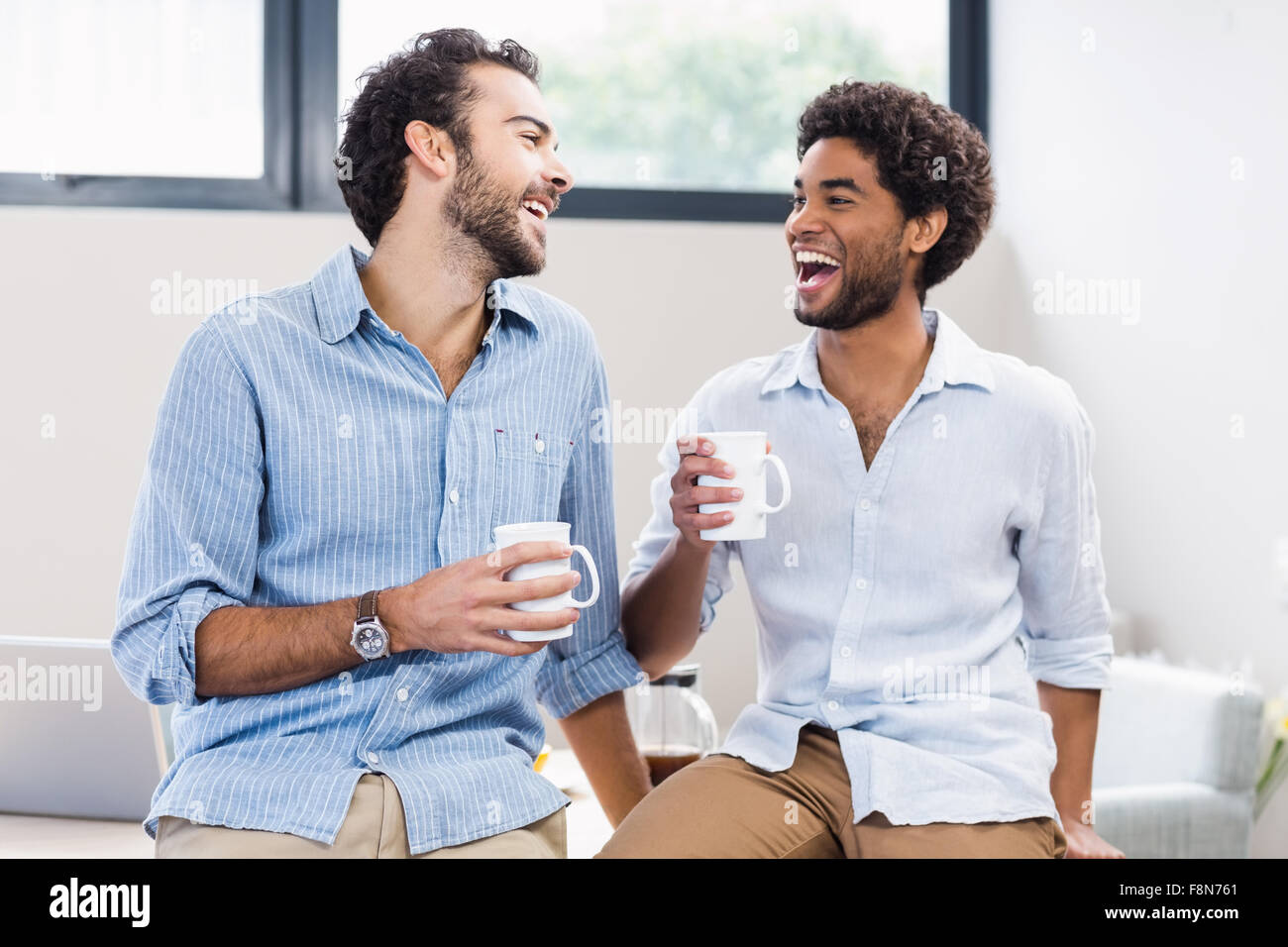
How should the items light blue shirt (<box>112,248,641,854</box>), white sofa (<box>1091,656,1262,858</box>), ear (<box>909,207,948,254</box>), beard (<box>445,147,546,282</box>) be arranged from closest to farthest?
light blue shirt (<box>112,248,641,854</box>)
beard (<box>445,147,546,282</box>)
ear (<box>909,207,948,254</box>)
white sofa (<box>1091,656,1262,858</box>)

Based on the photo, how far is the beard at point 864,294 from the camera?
5.59 feet

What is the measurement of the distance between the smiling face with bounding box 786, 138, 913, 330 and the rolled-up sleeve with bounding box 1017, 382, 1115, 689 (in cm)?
30

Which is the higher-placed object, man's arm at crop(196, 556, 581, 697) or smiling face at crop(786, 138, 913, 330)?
smiling face at crop(786, 138, 913, 330)

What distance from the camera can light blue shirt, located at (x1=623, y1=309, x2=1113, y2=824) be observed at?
1.52 metres

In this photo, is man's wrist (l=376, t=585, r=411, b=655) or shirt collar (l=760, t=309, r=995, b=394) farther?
shirt collar (l=760, t=309, r=995, b=394)

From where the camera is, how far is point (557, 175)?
A: 5.27 ft

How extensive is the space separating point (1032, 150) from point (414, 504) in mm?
2477

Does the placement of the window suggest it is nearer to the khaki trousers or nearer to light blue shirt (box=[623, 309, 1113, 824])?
light blue shirt (box=[623, 309, 1113, 824])

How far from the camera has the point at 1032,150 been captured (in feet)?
11.0

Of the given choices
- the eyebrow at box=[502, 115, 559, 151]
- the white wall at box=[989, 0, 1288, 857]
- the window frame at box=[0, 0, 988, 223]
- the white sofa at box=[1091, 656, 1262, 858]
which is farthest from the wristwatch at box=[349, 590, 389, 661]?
the window frame at box=[0, 0, 988, 223]

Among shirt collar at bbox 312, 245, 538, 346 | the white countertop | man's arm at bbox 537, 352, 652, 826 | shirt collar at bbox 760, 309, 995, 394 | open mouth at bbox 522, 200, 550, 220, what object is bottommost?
the white countertop

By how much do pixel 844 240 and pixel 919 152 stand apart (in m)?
0.19
